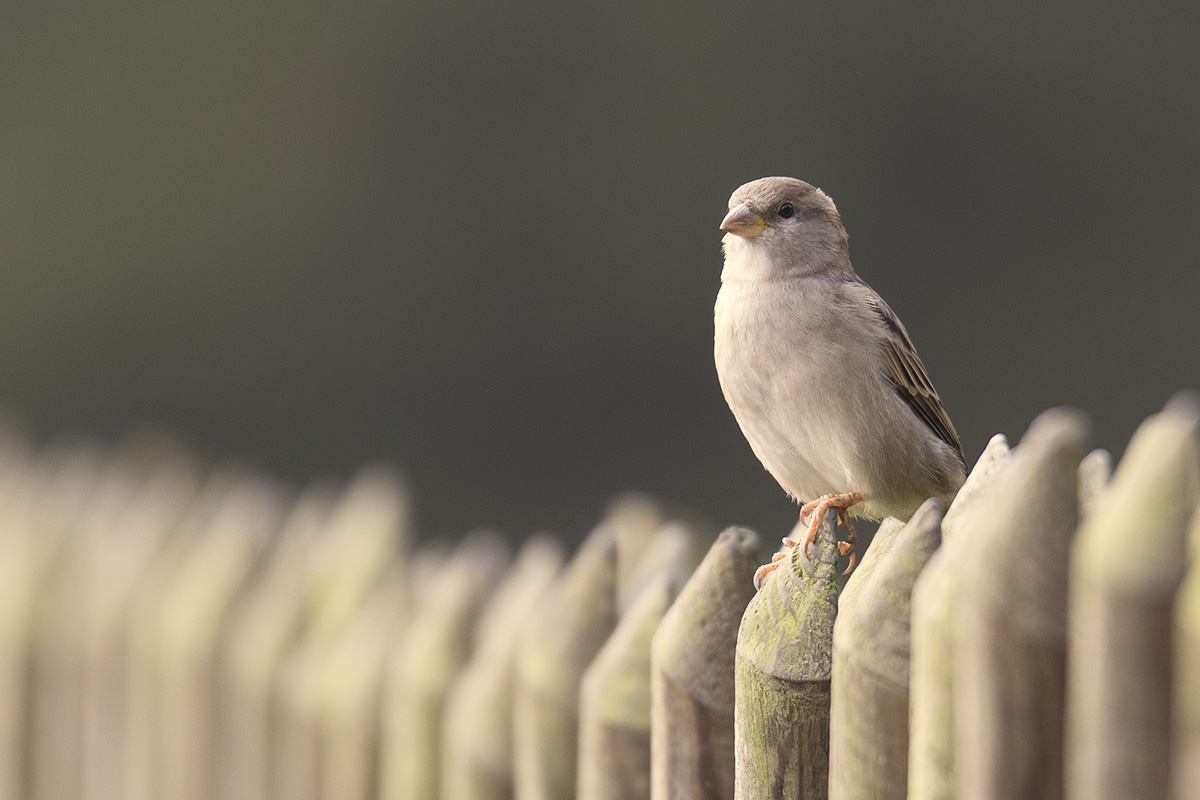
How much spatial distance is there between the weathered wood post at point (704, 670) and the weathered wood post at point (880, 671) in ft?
0.63

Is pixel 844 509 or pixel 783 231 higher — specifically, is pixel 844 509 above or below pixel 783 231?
below

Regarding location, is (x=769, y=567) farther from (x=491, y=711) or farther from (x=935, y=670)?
(x=491, y=711)

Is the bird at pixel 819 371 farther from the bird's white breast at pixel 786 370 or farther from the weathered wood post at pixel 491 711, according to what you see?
the weathered wood post at pixel 491 711

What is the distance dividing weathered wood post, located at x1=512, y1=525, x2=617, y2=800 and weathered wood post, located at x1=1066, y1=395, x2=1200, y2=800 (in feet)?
2.59

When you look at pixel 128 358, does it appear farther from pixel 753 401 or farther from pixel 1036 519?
pixel 1036 519

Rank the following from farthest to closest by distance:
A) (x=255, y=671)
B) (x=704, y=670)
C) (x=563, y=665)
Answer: (x=255, y=671) → (x=563, y=665) → (x=704, y=670)

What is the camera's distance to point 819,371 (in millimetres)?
1766

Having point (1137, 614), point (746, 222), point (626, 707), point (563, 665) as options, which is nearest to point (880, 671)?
point (1137, 614)

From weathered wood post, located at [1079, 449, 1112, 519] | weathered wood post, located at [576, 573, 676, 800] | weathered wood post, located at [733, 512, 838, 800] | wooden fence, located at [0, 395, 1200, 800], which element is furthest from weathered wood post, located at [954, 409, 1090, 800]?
weathered wood post, located at [576, 573, 676, 800]

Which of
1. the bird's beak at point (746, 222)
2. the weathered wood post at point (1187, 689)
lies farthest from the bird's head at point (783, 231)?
the weathered wood post at point (1187, 689)

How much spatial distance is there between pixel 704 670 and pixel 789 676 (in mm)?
146

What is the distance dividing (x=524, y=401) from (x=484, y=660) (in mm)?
4038

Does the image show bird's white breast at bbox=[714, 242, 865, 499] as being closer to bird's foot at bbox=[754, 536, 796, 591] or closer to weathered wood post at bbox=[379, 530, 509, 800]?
bird's foot at bbox=[754, 536, 796, 591]

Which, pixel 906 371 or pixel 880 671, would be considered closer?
pixel 880 671
